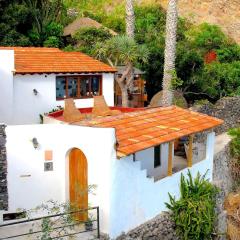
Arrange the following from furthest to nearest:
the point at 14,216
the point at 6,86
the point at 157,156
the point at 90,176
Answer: the point at 6,86, the point at 157,156, the point at 14,216, the point at 90,176

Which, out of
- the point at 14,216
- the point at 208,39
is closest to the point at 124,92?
the point at 14,216

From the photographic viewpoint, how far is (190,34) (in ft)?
171

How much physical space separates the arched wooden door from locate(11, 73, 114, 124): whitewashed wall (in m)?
8.03

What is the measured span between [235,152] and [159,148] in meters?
8.58

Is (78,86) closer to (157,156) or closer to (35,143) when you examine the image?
(157,156)

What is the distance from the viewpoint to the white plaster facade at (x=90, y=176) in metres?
13.4

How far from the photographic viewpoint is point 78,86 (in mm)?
24953

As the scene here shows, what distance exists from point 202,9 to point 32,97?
4779cm

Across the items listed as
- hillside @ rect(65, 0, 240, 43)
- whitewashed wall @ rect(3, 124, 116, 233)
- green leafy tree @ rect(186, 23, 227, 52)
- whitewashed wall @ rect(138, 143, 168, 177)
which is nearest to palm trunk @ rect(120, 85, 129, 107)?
whitewashed wall @ rect(138, 143, 168, 177)

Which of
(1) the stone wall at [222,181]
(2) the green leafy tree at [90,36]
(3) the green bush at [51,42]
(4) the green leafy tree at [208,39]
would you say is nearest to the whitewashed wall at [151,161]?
(1) the stone wall at [222,181]

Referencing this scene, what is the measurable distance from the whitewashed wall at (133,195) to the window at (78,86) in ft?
31.5

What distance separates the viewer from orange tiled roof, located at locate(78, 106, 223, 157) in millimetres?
14088

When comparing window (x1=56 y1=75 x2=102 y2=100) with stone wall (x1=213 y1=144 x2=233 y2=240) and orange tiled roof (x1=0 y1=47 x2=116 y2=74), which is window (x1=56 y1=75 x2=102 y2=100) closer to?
orange tiled roof (x1=0 y1=47 x2=116 y2=74)

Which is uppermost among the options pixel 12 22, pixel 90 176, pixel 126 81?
pixel 12 22
